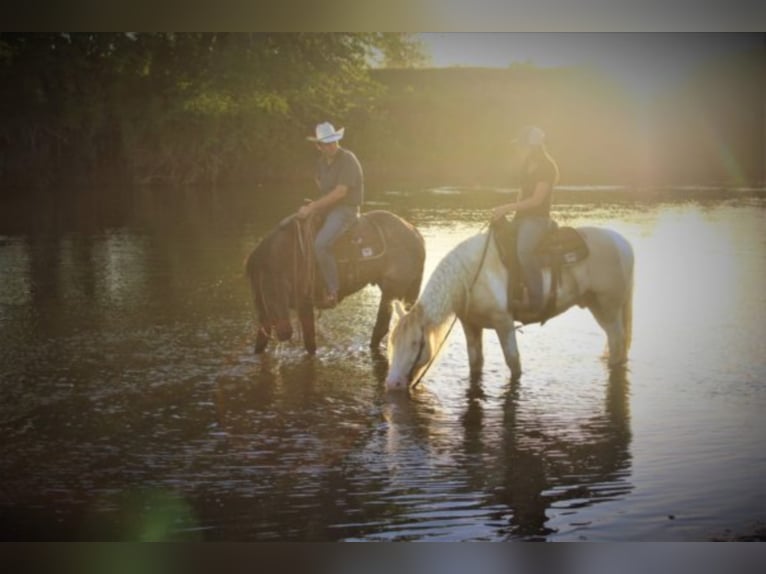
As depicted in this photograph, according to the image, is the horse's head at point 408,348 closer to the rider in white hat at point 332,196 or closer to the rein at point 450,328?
the rein at point 450,328

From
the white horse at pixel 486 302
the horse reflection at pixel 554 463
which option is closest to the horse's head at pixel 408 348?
the white horse at pixel 486 302

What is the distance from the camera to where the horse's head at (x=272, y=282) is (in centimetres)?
616

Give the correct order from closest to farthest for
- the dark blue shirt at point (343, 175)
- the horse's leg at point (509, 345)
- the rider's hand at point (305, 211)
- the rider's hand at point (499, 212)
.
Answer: the rider's hand at point (499, 212) → the horse's leg at point (509, 345) → the dark blue shirt at point (343, 175) → the rider's hand at point (305, 211)

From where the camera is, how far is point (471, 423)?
5.21m

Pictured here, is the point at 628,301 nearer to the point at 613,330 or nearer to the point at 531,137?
the point at 613,330

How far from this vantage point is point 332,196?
19.6ft

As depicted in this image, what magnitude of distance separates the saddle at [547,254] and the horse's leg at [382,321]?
937mm

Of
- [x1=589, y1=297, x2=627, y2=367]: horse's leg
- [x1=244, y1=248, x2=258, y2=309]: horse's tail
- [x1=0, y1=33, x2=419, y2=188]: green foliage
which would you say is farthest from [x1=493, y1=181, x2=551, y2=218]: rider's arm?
[x1=244, y1=248, x2=258, y2=309]: horse's tail

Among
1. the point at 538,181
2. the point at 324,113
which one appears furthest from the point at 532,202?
the point at 324,113

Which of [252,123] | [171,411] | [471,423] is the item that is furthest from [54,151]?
[471,423]

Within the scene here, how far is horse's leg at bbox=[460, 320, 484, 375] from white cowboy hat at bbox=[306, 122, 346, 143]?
1117 mm

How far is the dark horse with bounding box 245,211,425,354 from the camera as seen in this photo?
616cm

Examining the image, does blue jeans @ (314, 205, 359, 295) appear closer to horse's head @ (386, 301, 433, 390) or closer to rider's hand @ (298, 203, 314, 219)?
rider's hand @ (298, 203, 314, 219)

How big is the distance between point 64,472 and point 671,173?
3.31 m
